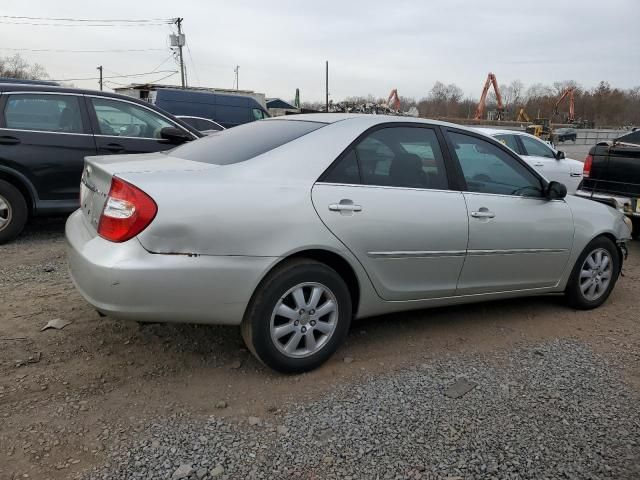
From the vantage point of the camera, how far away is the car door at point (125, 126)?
20.2 feet

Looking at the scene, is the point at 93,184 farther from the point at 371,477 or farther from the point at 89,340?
the point at 371,477

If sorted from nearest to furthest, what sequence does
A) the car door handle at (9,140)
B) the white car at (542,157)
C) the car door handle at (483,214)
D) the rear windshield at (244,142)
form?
the rear windshield at (244,142)
the car door handle at (483,214)
the car door handle at (9,140)
the white car at (542,157)

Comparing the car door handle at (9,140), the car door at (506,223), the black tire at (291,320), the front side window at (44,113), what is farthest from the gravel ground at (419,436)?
the front side window at (44,113)

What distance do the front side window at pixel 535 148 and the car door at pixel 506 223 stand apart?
617 cm

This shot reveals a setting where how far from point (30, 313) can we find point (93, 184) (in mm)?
1303

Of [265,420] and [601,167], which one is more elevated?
[601,167]

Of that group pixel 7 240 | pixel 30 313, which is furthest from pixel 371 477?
pixel 7 240

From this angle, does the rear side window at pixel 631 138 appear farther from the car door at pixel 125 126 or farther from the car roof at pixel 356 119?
the car door at pixel 125 126

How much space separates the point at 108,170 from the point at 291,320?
133 cm

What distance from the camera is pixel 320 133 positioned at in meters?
3.31

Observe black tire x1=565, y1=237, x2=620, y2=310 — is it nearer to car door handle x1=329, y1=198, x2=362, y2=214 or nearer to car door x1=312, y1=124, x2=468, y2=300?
car door x1=312, y1=124, x2=468, y2=300

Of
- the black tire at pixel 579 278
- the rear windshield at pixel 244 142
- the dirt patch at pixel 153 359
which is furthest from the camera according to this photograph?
the black tire at pixel 579 278

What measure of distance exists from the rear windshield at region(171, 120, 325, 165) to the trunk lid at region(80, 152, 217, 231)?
0.14 meters

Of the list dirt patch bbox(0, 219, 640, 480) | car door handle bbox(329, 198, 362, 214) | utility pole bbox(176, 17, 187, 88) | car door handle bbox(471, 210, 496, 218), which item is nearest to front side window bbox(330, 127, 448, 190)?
car door handle bbox(329, 198, 362, 214)
